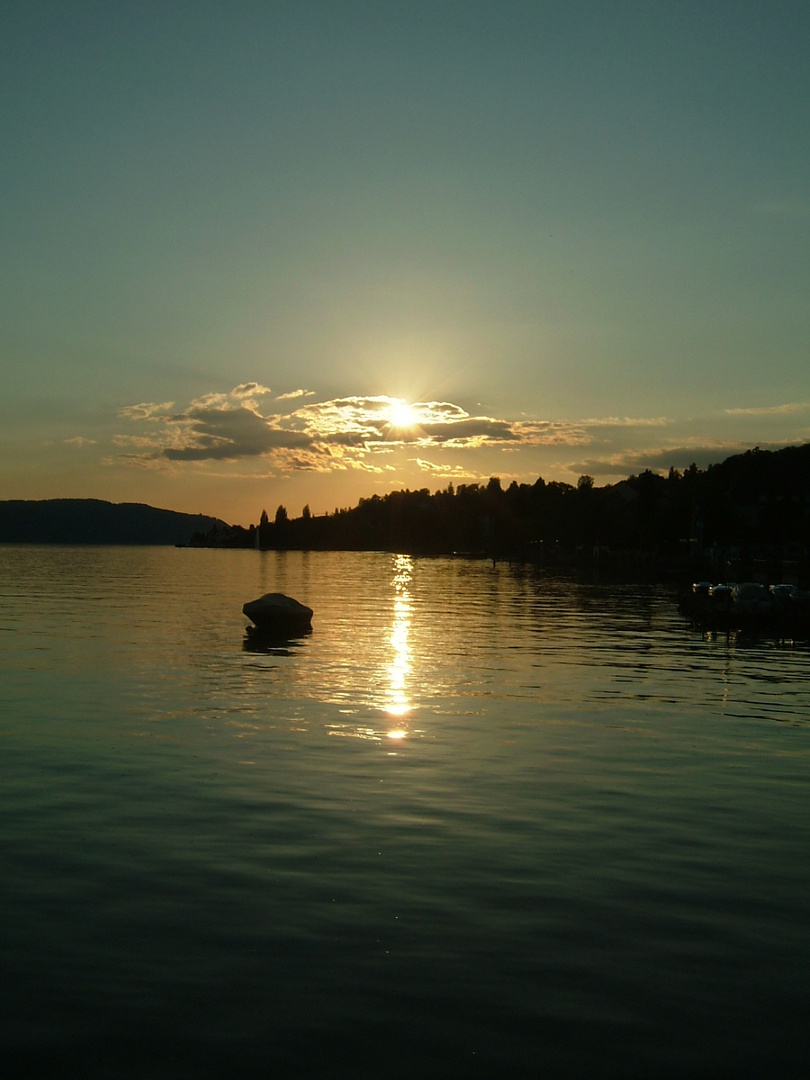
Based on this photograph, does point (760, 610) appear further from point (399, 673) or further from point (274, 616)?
point (399, 673)

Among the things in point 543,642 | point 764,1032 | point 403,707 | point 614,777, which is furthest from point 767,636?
point 764,1032

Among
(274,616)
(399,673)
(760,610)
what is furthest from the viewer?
(760,610)

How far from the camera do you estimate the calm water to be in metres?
9.38

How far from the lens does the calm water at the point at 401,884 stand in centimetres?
938

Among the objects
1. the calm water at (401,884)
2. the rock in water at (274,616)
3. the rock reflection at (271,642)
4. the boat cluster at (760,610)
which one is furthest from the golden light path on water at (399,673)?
the boat cluster at (760,610)

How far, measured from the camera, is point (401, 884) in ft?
45.4

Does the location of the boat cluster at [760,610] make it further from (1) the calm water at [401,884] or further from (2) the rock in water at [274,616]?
(1) the calm water at [401,884]

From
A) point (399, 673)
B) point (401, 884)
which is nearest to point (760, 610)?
point (399, 673)

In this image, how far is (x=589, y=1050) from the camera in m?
9.20

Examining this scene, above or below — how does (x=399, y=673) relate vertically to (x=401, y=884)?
below

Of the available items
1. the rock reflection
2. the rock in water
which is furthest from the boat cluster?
the rock reflection

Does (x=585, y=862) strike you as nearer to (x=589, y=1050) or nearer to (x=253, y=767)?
(x=589, y=1050)

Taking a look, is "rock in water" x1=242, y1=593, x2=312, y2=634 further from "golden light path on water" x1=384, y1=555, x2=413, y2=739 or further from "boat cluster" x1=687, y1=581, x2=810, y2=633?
"boat cluster" x1=687, y1=581, x2=810, y2=633

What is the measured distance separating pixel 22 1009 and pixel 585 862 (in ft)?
27.8
